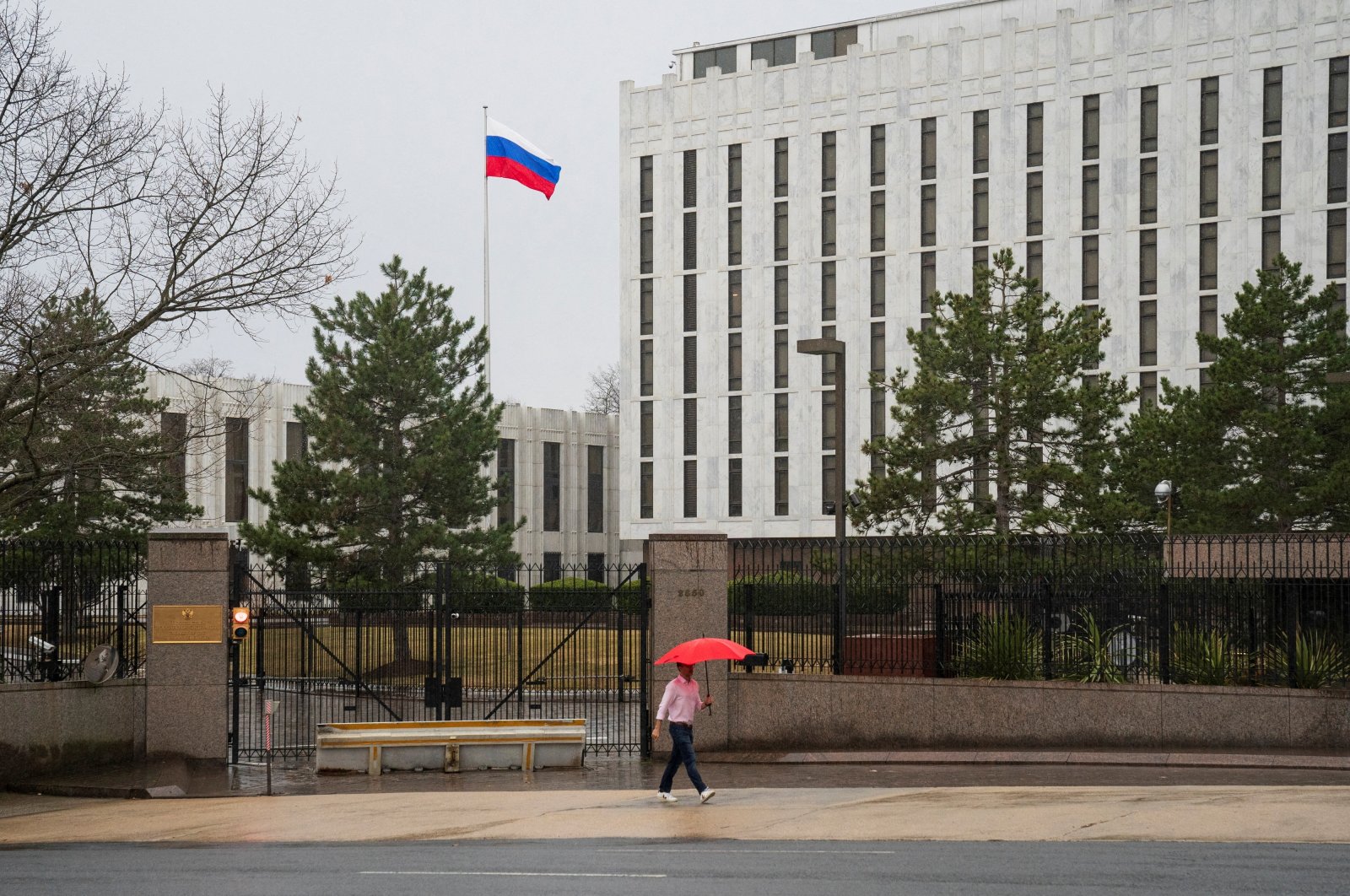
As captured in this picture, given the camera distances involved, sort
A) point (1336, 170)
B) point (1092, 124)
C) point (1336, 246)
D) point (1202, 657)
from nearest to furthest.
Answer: point (1202, 657), point (1336, 170), point (1336, 246), point (1092, 124)

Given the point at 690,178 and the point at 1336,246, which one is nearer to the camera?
the point at 1336,246

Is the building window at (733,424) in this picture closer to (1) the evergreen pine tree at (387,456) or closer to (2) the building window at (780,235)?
(2) the building window at (780,235)

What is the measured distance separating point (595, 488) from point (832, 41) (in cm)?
3258

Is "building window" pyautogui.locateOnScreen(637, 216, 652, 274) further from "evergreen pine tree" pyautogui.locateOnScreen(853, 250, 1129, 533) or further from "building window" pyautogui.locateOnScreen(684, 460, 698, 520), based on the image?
"evergreen pine tree" pyautogui.locateOnScreen(853, 250, 1129, 533)

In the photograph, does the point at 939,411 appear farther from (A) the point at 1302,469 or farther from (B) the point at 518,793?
(B) the point at 518,793

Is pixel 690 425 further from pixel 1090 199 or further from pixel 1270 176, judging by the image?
pixel 1270 176

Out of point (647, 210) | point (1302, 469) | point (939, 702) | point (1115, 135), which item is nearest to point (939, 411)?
point (1302, 469)

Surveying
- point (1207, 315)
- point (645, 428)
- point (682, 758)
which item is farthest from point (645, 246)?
point (682, 758)

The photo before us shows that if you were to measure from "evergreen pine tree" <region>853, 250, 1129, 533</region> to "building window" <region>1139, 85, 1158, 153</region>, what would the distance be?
90.0 feet

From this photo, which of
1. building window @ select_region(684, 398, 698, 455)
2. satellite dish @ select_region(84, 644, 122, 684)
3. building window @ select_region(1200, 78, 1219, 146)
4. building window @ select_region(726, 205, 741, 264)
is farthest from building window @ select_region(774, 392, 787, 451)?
satellite dish @ select_region(84, 644, 122, 684)

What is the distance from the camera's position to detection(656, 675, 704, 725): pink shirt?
17.4m

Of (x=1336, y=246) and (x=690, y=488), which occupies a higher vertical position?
(x=1336, y=246)

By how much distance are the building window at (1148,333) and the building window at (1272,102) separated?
8.83 m

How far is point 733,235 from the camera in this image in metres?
79.4
